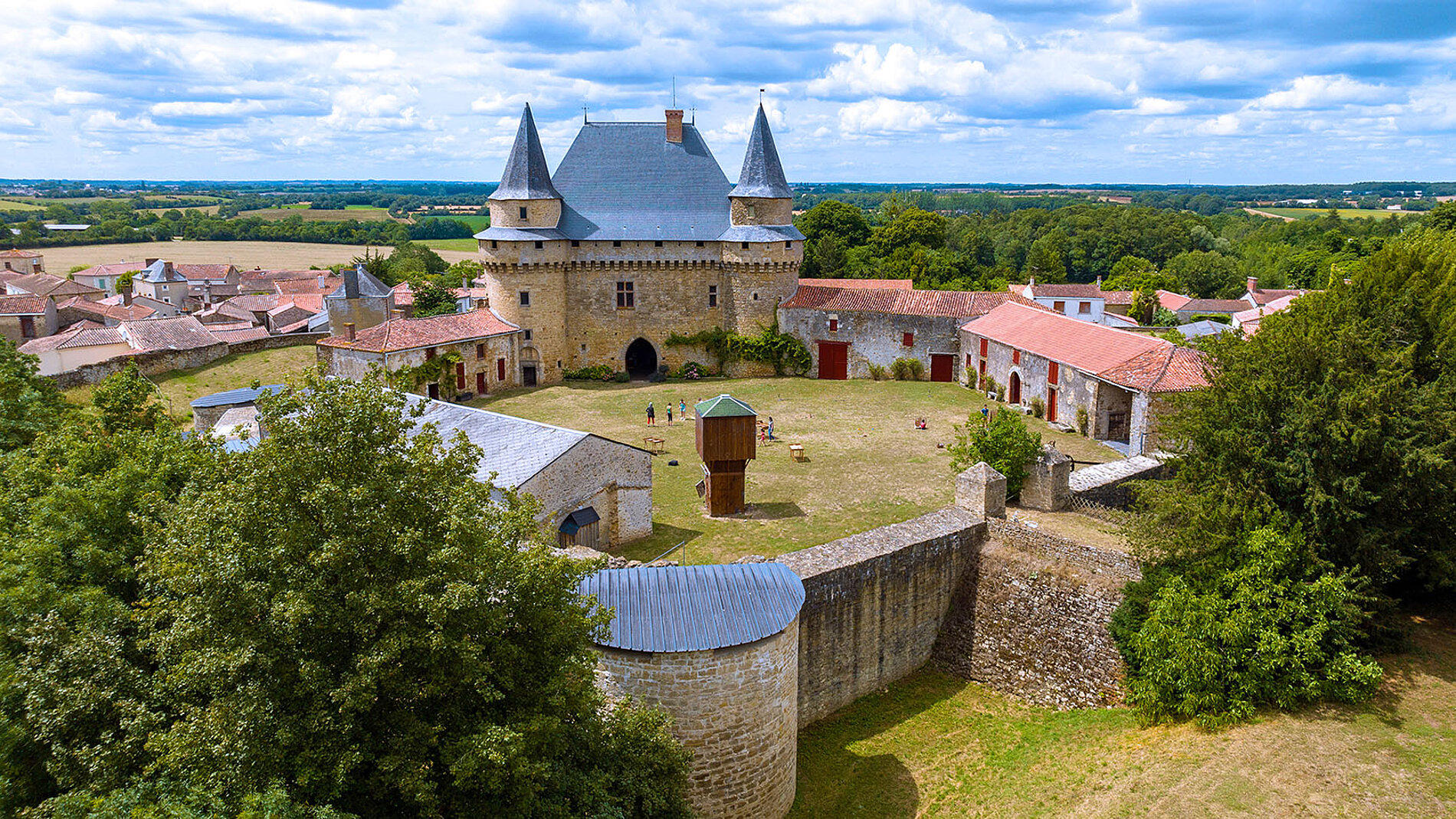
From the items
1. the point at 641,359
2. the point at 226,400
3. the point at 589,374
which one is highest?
the point at 226,400

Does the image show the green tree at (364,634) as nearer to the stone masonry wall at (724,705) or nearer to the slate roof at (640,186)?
the stone masonry wall at (724,705)

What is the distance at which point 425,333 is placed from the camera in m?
35.4

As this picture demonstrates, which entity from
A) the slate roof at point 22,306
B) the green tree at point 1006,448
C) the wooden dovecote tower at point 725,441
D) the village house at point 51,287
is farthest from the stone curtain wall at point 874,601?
the village house at point 51,287

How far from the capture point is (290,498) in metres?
8.94

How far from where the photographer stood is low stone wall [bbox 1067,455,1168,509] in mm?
19828

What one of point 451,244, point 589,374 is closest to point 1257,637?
point 589,374

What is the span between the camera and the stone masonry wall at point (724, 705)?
11.7 m

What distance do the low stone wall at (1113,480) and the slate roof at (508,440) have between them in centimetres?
1009

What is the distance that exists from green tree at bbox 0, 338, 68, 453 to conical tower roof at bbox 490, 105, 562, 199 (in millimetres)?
19146

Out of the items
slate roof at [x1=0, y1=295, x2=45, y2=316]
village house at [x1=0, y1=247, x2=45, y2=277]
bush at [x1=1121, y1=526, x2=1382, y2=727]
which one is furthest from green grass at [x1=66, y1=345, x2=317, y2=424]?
village house at [x1=0, y1=247, x2=45, y2=277]

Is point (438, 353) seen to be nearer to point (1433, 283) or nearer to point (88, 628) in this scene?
point (88, 628)

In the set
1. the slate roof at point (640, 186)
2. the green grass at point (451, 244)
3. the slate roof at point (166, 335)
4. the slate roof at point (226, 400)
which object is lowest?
the slate roof at point (226, 400)

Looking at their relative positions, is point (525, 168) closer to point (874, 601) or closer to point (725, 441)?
point (725, 441)

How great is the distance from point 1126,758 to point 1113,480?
25.8 feet
